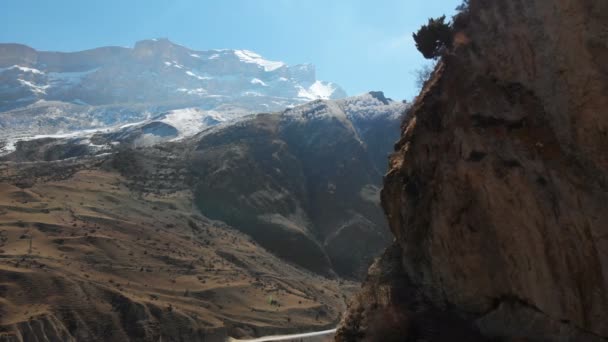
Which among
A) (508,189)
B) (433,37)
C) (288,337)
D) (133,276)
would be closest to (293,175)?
(133,276)

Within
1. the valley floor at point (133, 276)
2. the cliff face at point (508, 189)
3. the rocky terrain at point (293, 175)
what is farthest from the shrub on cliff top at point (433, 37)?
the rocky terrain at point (293, 175)

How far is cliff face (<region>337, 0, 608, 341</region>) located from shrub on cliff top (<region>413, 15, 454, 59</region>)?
4272 millimetres

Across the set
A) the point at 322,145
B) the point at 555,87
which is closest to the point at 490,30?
the point at 555,87

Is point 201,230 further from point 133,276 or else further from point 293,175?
point 293,175

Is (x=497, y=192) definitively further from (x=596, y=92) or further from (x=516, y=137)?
(x=596, y=92)

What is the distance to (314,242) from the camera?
91188mm

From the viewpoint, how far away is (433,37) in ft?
84.1

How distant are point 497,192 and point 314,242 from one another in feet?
249

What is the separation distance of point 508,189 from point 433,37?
1176 centimetres

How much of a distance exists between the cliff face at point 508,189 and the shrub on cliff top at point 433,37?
4272 millimetres

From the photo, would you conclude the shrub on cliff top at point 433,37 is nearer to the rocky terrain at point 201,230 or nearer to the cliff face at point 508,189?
the cliff face at point 508,189

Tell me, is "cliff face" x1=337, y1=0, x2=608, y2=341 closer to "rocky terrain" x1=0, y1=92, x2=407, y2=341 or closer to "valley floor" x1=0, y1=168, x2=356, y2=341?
"rocky terrain" x1=0, y1=92, x2=407, y2=341

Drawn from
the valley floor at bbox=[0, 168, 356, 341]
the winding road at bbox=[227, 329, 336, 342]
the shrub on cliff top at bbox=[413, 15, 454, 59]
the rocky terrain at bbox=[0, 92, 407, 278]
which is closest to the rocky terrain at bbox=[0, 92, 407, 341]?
the valley floor at bbox=[0, 168, 356, 341]

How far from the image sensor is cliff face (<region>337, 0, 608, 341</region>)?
13.7 m
